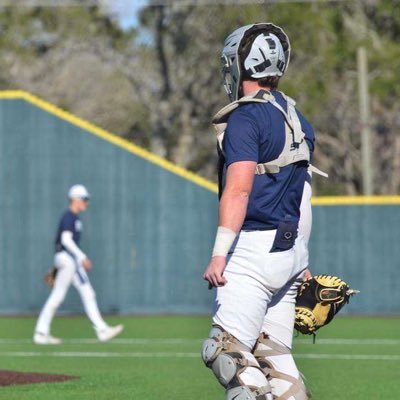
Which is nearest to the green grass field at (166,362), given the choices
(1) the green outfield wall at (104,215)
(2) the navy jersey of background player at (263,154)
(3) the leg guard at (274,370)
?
(1) the green outfield wall at (104,215)

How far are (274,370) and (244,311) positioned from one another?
55cm

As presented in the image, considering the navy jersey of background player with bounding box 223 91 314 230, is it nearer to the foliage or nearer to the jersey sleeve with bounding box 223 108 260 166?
the jersey sleeve with bounding box 223 108 260 166

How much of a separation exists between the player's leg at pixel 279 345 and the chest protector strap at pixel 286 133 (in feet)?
2.33

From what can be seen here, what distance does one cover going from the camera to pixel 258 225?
7312 millimetres

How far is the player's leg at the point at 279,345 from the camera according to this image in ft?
24.7

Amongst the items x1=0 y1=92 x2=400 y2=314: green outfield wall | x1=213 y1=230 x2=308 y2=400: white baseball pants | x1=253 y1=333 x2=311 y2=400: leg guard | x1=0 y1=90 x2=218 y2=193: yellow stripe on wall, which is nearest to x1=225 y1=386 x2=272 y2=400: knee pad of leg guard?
x1=213 y1=230 x2=308 y2=400: white baseball pants

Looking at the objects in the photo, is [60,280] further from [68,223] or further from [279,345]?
[279,345]

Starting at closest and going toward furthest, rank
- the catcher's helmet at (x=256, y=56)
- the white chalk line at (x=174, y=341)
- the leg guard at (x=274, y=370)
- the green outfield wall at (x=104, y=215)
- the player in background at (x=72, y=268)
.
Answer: the catcher's helmet at (x=256, y=56) < the leg guard at (x=274, y=370) < the white chalk line at (x=174, y=341) < the player in background at (x=72, y=268) < the green outfield wall at (x=104, y=215)

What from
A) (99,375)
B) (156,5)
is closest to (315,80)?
(156,5)

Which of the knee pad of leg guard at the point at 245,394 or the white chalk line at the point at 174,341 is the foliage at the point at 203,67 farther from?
the knee pad of leg guard at the point at 245,394

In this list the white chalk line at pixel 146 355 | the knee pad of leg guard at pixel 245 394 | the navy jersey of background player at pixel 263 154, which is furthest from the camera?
the white chalk line at pixel 146 355

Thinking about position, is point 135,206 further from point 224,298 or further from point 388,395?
point 224,298

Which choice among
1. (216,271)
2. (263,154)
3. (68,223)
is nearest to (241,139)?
(263,154)

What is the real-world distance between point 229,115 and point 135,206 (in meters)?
18.8
